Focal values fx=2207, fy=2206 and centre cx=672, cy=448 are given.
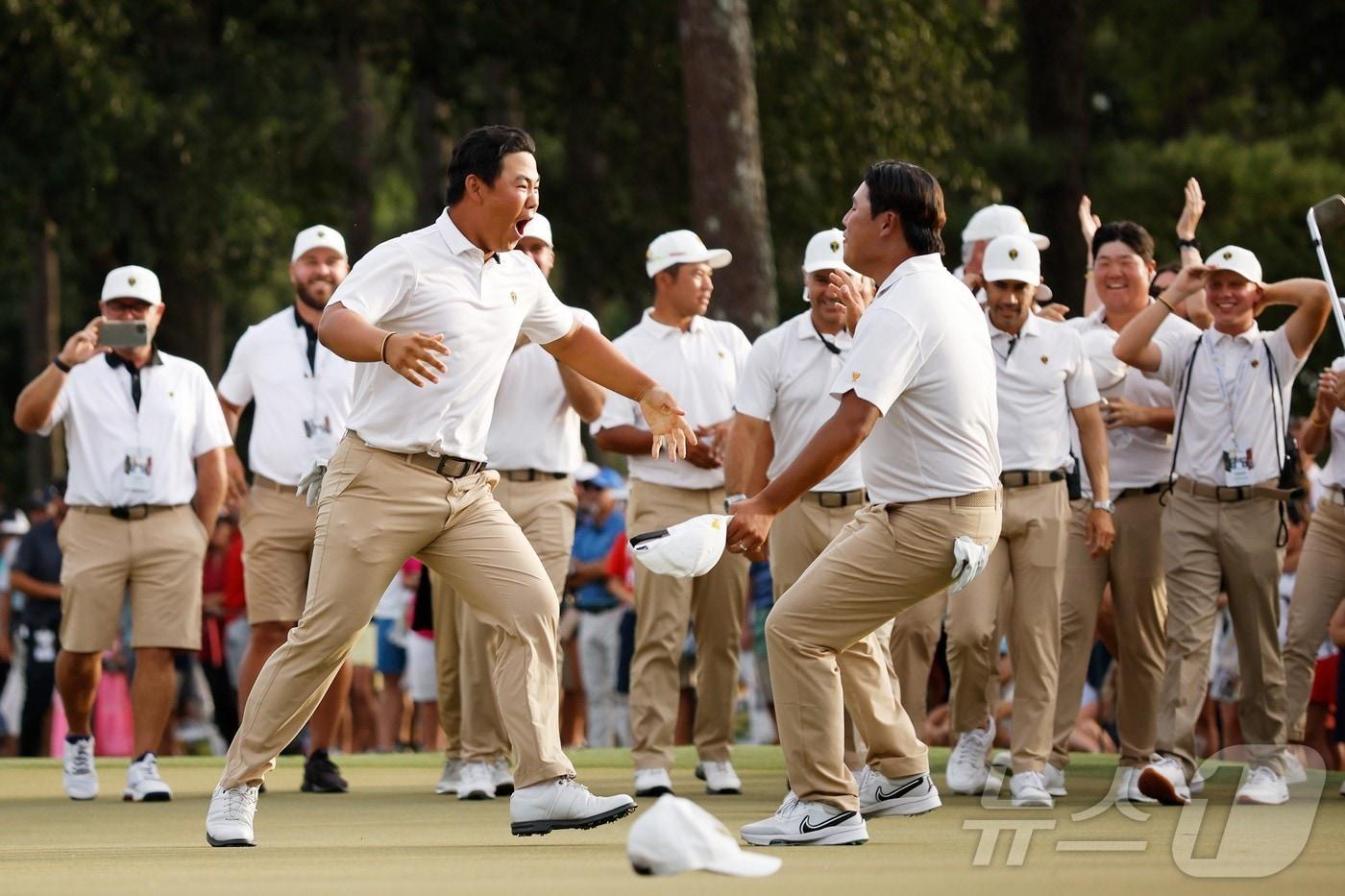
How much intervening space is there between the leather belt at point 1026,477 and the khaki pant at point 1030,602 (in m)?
0.02

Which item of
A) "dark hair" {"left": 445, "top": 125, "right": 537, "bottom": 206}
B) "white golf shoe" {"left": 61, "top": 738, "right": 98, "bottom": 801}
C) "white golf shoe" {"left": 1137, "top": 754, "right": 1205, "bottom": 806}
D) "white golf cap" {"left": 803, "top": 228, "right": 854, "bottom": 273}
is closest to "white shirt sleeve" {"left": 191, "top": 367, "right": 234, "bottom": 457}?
"white golf shoe" {"left": 61, "top": 738, "right": 98, "bottom": 801}

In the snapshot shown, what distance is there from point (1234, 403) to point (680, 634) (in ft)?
8.96

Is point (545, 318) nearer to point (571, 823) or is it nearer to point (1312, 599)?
point (571, 823)

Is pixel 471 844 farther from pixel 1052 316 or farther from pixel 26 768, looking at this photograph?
pixel 26 768

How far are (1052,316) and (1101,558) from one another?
1162 mm

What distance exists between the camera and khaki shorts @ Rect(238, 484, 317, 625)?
10438 millimetres

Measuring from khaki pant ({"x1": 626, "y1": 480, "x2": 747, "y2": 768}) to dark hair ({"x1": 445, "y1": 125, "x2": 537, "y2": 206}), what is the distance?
3033 mm

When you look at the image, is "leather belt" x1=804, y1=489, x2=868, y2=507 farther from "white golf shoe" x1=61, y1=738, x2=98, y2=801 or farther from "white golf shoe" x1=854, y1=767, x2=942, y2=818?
"white golf shoe" x1=61, y1=738, x2=98, y2=801

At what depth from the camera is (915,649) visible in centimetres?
1005

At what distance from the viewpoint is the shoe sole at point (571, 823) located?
23.6 feet

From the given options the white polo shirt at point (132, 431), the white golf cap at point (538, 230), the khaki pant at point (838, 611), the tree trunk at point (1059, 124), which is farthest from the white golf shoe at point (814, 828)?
the tree trunk at point (1059, 124)

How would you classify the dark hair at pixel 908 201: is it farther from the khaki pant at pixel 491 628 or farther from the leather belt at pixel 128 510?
the leather belt at pixel 128 510

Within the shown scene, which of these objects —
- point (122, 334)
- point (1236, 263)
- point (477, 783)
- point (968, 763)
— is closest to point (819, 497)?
point (968, 763)

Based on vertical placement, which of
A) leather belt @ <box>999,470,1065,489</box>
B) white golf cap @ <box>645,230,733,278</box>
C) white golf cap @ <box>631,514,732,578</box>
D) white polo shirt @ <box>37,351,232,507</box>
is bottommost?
white golf cap @ <box>631,514,732,578</box>
